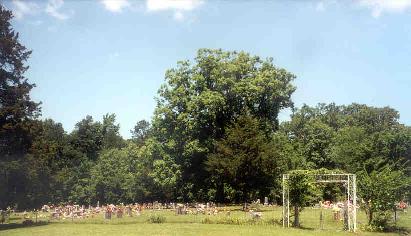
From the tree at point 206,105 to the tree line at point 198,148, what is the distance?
0.11 meters

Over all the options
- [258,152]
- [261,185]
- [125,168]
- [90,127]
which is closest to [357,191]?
[258,152]

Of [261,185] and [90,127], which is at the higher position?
[90,127]

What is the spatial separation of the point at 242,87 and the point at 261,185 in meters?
10.5

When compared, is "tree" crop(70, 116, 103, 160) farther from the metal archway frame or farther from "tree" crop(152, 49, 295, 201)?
the metal archway frame

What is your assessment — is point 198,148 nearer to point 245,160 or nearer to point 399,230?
point 245,160

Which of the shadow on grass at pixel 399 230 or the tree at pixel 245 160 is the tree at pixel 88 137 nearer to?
the tree at pixel 245 160

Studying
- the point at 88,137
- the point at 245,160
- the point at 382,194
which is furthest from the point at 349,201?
the point at 88,137

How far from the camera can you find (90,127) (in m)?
84.3

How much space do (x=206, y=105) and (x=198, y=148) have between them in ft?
14.9

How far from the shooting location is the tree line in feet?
110

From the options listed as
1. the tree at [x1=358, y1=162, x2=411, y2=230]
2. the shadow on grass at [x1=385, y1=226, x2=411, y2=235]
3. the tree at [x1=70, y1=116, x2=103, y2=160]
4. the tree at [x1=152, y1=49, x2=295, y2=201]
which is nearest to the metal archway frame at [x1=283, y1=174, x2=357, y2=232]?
the tree at [x1=358, y1=162, x2=411, y2=230]

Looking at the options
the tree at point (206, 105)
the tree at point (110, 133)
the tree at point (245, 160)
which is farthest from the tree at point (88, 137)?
the tree at point (245, 160)

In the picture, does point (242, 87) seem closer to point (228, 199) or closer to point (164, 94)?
point (164, 94)

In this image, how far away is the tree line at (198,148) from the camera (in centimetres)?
3353
